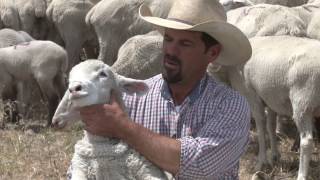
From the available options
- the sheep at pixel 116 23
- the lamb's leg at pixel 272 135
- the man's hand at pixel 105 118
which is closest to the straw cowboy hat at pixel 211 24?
the man's hand at pixel 105 118

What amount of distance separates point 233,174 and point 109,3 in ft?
24.0

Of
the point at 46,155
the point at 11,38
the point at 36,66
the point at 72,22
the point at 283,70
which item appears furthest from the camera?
the point at 72,22

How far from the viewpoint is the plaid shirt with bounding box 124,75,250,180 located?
→ 2.91 m

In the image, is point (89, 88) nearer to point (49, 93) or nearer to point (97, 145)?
point (97, 145)

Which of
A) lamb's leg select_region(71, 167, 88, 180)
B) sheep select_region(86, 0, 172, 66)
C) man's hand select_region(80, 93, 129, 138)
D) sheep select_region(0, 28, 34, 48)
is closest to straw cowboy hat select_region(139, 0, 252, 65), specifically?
man's hand select_region(80, 93, 129, 138)

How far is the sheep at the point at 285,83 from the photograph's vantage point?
5930mm

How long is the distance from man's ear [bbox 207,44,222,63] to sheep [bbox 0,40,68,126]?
594cm

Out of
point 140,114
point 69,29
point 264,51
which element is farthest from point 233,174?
point 69,29

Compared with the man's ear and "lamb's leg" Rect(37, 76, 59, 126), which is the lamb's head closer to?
the man's ear

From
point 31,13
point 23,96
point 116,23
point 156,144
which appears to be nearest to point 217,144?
point 156,144

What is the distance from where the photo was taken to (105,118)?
2889mm

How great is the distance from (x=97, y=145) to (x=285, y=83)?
342 centimetres

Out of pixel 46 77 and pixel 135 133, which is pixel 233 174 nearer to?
pixel 135 133

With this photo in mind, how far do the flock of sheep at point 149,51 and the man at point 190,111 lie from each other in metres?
2.97
